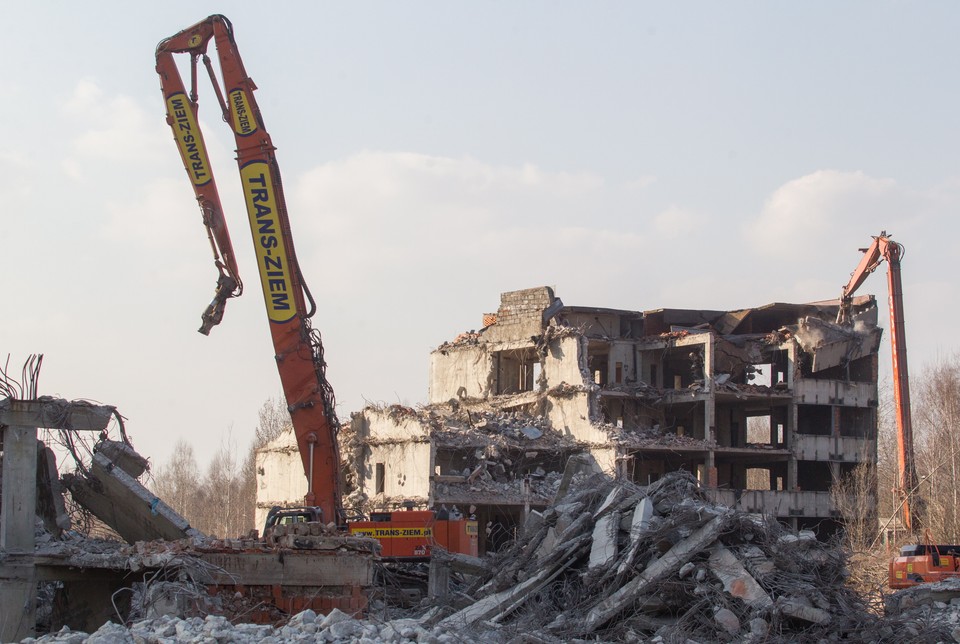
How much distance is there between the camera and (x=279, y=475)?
3562 centimetres

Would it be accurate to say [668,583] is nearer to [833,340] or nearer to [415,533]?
[415,533]

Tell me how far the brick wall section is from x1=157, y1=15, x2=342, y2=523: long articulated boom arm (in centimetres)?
1949

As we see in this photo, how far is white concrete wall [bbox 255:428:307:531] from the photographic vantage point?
3456 centimetres

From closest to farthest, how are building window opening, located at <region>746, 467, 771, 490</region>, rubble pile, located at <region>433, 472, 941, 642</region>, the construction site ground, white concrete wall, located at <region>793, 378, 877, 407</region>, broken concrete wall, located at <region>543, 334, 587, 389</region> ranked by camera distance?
the construction site ground < rubble pile, located at <region>433, 472, 941, 642</region> < broken concrete wall, located at <region>543, 334, 587, 389</region> < white concrete wall, located at <region>793, 378, 877, 407</region> < building window opening, located at <region>746, 467, 771, 490</region>

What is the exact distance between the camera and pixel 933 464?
130 ft

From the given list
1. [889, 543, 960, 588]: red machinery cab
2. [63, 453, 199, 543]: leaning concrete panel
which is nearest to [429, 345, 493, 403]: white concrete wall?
[889, 543, 960, 588]: red machinery cab

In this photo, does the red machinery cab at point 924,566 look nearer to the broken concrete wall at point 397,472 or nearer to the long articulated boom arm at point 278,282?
the long articulated boom arm at point 278,282

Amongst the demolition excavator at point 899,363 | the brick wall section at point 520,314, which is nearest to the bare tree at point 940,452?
the demolition excavator at point 899,363

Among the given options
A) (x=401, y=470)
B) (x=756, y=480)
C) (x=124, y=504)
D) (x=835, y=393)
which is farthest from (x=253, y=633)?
(x=756, y=480)

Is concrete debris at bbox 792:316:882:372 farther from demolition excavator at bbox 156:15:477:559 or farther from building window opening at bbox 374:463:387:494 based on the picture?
demolition excavator at bbox 156:15:477:559

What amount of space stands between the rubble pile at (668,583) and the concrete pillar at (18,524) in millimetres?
5095

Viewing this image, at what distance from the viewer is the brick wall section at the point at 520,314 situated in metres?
35.8

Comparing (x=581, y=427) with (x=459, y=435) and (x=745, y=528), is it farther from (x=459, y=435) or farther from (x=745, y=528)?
(x=745, y=528)

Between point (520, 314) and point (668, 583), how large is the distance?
79.9ft
